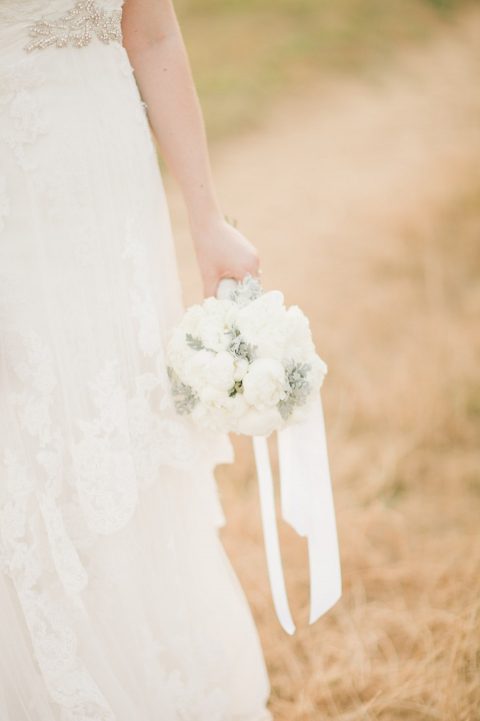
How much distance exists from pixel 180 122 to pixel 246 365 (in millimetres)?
508

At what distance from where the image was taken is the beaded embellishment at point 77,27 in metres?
1.17

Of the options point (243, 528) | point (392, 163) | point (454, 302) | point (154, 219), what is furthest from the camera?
point (392, 163)

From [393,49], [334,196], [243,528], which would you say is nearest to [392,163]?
[334,196]

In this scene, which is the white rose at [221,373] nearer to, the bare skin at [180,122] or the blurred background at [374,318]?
the bare skin at [180,122]

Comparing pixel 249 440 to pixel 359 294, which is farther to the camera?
pixel 359 294

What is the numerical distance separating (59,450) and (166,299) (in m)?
0.37

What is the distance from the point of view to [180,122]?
1408 millimetres

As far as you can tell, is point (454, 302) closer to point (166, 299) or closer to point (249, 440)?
point (249, 440)

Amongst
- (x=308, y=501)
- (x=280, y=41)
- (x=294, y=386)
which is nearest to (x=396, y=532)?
(x=308, y=501)

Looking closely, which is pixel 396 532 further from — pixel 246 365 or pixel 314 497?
pixel 246 365

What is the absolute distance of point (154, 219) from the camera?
1400 mm

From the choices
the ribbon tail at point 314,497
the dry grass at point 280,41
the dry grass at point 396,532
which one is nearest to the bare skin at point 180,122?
the ribbon tail at point 314,497

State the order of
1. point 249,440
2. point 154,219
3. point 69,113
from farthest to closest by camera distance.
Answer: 1. point 249,440
2. point 154,219
3. point 69,113

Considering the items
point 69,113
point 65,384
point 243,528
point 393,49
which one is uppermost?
point 393,49
